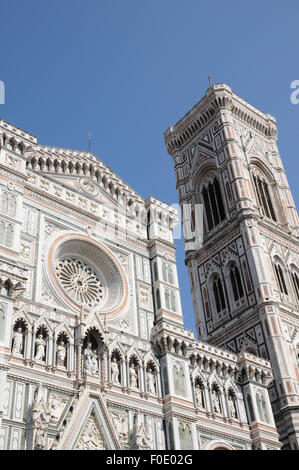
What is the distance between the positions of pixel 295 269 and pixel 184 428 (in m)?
16.3

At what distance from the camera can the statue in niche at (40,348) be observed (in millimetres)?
18156

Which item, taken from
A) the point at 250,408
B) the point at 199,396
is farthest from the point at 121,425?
the point at 250,408

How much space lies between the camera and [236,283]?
32031 millimetres

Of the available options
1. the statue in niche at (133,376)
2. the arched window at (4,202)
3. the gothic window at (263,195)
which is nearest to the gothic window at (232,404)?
the statue in niche at (133,376)

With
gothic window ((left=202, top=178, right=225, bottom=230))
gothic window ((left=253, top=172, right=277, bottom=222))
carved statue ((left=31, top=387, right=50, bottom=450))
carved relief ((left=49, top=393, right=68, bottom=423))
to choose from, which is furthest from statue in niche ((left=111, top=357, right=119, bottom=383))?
gothic window ((left=253, top=172, right=277, bottom=222))

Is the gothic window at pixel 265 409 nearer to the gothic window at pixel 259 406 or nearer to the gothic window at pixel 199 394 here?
the gothic window at pixel 259 406

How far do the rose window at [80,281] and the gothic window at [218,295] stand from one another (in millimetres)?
11391

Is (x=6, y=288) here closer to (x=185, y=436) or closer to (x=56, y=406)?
(x=56, y=406)

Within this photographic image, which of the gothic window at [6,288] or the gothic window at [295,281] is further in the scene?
the gothic window at [295,281]

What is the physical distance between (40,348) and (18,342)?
0.80 meters

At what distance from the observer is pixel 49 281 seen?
20.4 meters

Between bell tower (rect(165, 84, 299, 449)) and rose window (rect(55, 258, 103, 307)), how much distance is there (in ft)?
32.8

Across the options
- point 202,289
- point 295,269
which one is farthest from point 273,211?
point 202,289

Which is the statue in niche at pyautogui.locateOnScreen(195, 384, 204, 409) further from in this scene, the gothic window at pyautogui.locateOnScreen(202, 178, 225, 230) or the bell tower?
the gothic window at pyautogui.locateOnScreen(202, 178, 225, 230)
